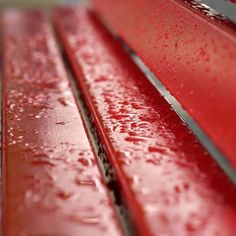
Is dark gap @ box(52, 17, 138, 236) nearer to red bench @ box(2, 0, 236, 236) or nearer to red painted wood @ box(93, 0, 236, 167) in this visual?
red bench @ box(2, 0, 236, 236)

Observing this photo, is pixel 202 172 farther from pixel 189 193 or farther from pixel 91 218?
pixel 91 218

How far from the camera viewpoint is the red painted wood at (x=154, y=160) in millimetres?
1051

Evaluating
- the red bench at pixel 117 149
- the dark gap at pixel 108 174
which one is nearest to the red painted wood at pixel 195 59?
the red bench at pixel 117 149

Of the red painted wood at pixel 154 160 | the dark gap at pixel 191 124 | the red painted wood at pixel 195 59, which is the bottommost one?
the dark gap at pixel 191 124

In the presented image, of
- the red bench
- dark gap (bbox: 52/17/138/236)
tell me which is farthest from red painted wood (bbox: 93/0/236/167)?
dark gap (bbox: 52/17/138/236)

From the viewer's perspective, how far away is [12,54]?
2559 mm

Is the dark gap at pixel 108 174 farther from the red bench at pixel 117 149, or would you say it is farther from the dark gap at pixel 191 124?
the dark gap at pixel 191 124

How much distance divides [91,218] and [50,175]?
254mm

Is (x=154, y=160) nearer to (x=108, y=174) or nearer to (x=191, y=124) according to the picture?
(x=108, y=174)

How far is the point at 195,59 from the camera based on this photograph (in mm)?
1457

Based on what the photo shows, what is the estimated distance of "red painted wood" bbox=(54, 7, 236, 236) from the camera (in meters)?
1.05

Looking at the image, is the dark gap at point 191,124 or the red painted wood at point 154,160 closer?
the red painted wood at point 154,160

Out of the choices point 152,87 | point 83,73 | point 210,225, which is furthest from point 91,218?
point 83,73

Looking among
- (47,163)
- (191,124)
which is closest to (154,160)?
(47,163)
